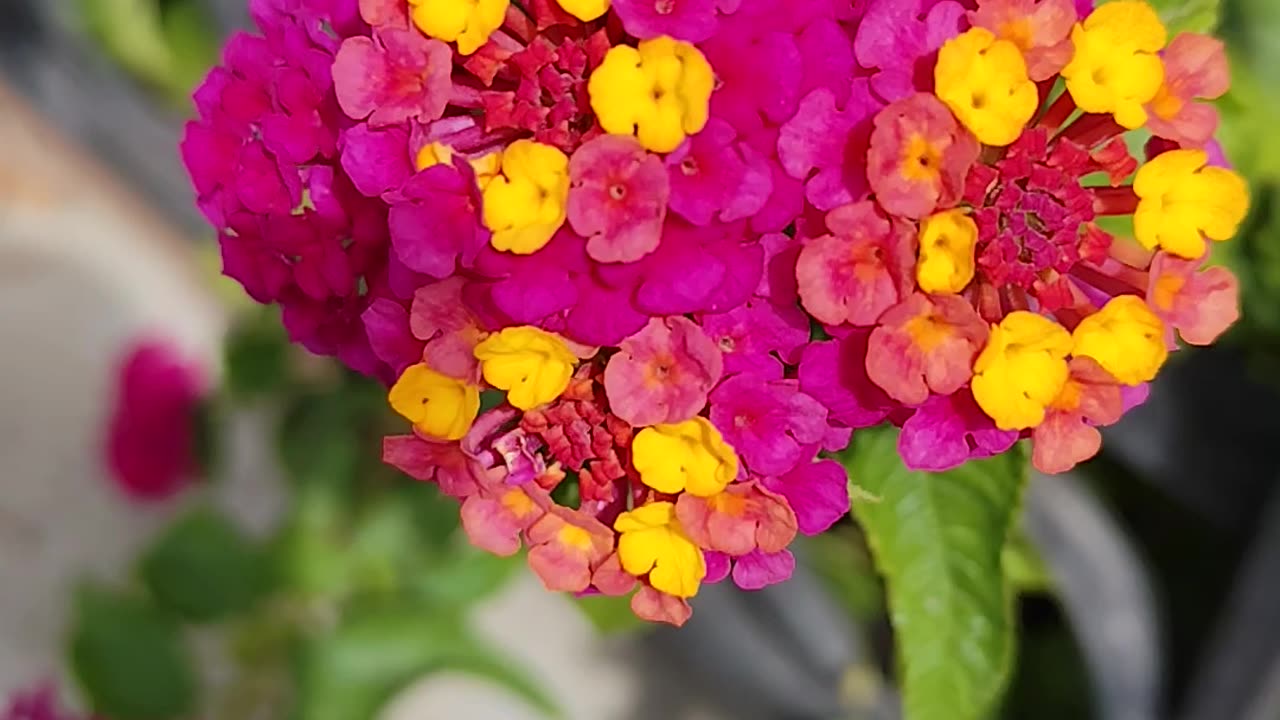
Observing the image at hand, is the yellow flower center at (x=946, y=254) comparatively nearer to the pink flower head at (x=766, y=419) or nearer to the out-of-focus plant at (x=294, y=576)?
the pink flower head at (x=766, y=419)

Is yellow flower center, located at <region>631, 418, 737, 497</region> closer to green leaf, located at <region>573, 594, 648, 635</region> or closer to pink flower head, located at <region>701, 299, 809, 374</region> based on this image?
pink flower head, located at <region>701, 299, 809, 374</region>

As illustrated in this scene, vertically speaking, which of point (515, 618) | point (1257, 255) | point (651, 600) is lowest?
point (515, 618)

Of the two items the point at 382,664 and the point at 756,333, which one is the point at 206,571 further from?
the point at 756,333

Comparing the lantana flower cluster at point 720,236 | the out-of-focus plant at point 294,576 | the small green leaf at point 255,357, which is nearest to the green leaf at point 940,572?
the lantana flower cluster at point 720,236

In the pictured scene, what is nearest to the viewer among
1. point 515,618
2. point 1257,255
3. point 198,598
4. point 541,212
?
point 541,212

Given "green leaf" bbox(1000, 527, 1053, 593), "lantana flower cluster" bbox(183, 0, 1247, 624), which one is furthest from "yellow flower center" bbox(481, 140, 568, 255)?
"green leaf" bbox(1000, 527, 1053, 593)

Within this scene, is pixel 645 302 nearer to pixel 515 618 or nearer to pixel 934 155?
pixel 934 155

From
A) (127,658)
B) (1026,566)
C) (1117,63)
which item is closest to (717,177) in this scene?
(1117,63)

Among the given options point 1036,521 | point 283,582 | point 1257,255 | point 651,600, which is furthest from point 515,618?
point 651,600
